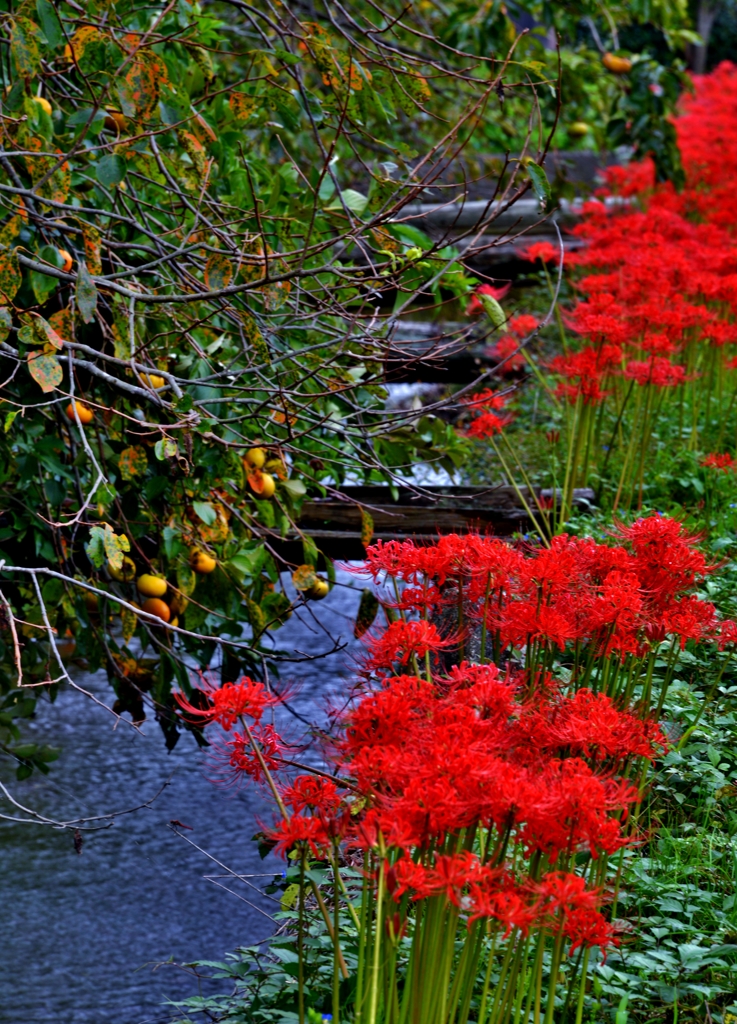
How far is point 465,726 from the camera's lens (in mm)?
1609

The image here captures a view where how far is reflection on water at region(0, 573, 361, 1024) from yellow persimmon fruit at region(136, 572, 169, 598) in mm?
588

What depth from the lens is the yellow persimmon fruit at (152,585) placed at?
2.88 metres

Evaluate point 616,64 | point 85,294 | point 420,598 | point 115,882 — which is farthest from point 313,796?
point 616,64

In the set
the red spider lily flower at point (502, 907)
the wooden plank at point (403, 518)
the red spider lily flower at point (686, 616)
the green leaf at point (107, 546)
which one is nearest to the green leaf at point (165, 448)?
the green leaf at point (107, 546)

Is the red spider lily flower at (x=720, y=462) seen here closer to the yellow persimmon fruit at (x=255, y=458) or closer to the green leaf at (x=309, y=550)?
the green leaf at (x=309, y=550)

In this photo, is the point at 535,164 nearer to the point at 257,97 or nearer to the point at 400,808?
the point at 257,97

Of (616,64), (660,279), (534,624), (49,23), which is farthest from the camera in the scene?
(616,64)

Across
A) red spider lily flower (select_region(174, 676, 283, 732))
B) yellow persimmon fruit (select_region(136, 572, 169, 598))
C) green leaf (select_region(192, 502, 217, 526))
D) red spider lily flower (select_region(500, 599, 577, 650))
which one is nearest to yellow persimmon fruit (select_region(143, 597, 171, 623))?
yellow persimmon fruit (select_region(136, 572, 169, 598))

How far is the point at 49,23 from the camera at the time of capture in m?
2.61

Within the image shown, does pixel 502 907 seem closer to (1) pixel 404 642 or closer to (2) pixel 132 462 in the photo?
(1) pixel 404 642

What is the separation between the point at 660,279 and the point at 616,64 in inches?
130

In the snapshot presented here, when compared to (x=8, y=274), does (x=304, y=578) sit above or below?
below

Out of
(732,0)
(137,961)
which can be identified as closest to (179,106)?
(137,961)

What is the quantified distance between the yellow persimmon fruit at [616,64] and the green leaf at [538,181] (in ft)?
A: 16.9
